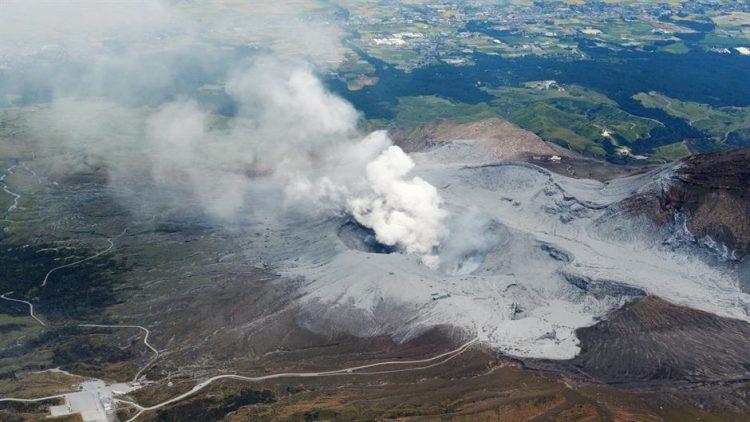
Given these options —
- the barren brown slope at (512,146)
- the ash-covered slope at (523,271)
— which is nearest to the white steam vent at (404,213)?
the ash-covered slope at (523,271)

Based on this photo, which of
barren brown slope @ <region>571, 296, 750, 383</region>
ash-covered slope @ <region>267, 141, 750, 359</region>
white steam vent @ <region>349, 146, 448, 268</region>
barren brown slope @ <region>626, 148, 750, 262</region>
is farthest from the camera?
white steam vent @ <region>349, 146, 448, 268</region>

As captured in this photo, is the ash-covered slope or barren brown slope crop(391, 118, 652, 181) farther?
barren brown slope crop(391, 118, 652, 181)

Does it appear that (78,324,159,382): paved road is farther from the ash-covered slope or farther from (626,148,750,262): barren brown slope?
(626,148,750,262): barren brown slope

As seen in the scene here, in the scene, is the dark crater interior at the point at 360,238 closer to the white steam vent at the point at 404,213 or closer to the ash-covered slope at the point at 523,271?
the ash-covered slope at the point at 523,271

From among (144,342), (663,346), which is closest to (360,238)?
(144,342)

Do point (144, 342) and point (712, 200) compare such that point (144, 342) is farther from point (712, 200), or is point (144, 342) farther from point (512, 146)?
point (712, 200)

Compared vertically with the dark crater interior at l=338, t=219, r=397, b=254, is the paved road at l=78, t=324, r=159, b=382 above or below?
below

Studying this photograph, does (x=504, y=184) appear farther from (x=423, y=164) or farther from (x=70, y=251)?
(x=70, y=251)

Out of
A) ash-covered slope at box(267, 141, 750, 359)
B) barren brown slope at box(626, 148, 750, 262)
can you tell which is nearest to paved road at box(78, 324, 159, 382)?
ash-covered slope at box(267, 141, 750, 359)

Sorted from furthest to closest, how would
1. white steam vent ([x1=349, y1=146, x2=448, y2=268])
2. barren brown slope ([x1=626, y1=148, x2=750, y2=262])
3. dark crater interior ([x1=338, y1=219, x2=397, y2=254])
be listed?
dark crater interior ([x1=338, y1=219, x2=397, y2=254]) → white steam vent ([x1=349, y1=146, x2=448, y2=268]) → barren brown slope ([x1=626, y1=148, x2=750, y2=262])

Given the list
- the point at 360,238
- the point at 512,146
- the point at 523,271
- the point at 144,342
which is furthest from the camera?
the point at 512,146

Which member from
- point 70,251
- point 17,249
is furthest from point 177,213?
point 17,249

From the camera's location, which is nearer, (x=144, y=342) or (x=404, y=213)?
(x=144, y=342)
